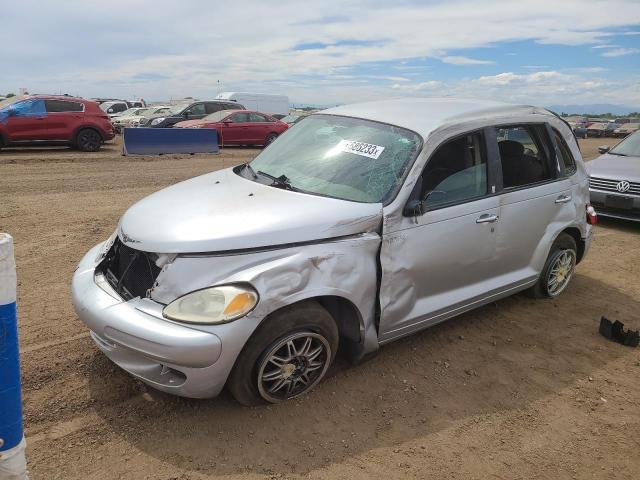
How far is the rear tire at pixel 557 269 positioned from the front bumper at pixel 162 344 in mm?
3260

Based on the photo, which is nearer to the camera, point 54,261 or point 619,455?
point 619,455

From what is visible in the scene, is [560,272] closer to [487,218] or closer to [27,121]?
[487,218]

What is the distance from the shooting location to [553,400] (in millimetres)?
3445

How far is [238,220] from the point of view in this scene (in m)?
3.04

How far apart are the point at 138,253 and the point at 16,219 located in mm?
5133

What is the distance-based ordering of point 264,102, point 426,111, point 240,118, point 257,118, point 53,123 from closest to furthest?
point 426,111, point 53,123, point 240,118, point 257,118, point 264,102

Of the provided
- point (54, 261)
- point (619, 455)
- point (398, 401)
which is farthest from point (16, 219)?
point (619, 455)

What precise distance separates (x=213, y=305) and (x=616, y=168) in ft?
26.0

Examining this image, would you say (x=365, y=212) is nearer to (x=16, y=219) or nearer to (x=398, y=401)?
(x=398, y=401)

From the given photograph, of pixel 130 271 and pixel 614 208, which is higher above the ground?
pixel 130 271

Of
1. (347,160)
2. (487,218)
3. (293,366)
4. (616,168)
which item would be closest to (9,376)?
(293,366)

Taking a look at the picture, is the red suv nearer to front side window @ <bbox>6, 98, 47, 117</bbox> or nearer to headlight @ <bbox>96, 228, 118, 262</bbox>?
front side window @ <bbox>6, 98, 47, 117</bbox>

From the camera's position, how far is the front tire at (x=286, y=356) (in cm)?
289

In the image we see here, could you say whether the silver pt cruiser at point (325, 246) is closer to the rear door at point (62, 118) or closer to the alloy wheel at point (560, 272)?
the alloy wheel at point (560, 272)
